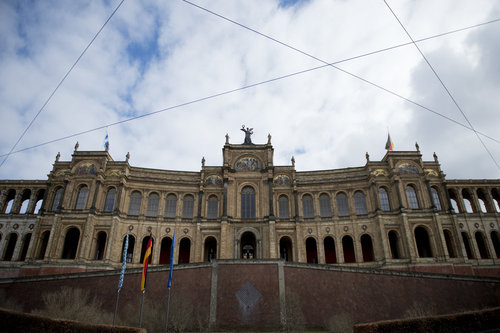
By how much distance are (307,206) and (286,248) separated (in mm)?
6072

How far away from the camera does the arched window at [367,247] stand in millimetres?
38000

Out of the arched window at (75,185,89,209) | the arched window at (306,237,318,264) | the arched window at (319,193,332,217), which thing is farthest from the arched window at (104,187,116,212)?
the arched window at (319,193,332,217)

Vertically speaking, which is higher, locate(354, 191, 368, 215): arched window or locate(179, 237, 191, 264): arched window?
locate(354, 191, 368, 215): arched window

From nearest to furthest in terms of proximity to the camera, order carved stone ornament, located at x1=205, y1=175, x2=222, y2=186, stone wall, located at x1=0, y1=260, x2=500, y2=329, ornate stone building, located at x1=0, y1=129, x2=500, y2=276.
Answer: stone wall, located at x1=0, y1=260, x2=500, y2=329 < ornate stone building, located at x1=0, y1=129, x2=500, y2=276 < carved stone ornament, located at x1=205, y1=175, x2=222, y2=186

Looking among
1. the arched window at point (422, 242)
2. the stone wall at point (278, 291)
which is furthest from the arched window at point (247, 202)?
the arched window at point (422, 242)

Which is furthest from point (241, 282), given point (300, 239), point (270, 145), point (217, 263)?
point (270, 145)

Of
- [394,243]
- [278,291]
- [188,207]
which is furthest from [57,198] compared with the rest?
[394,243]

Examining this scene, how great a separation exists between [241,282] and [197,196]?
17.3 m

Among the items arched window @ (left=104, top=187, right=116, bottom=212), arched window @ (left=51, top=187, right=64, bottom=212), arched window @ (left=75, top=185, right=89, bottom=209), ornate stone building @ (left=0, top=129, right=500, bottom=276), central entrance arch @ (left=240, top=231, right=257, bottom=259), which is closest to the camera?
ornate stone building @ (left=0, top=129, right=500, bottom=276)

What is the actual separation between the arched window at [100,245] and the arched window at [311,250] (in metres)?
24.8

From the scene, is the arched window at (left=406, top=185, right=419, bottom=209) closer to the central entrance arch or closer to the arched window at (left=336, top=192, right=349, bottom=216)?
the arched window at (left=336, top=192, right=349, bottom=216)

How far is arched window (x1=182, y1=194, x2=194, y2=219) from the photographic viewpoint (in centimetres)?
Result: 3981

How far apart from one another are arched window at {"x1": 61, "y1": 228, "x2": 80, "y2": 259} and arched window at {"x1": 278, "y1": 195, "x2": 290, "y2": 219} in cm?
2494

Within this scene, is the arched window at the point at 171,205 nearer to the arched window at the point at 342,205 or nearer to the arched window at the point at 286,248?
the arched window at the point at 286,248
